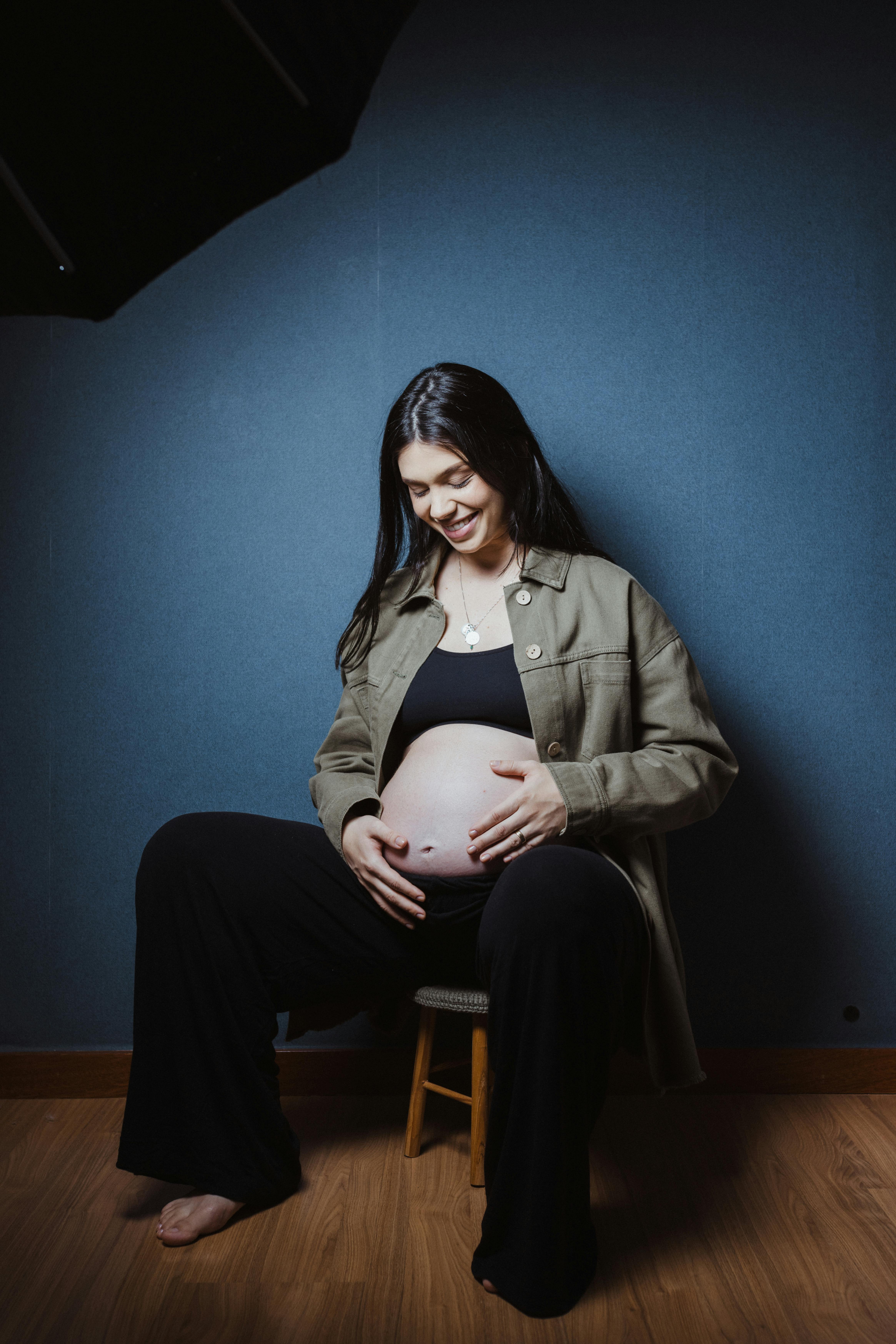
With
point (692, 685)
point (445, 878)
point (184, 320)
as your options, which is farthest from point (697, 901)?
point (184, 320)

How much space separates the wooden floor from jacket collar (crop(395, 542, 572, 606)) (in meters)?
1.08

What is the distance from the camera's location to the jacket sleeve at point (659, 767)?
4.84 ft

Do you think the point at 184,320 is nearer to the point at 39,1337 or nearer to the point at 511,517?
the point at 511,517

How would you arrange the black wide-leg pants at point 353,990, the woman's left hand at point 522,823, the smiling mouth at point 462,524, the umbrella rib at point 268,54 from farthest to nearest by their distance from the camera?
the smiling mouth at point 462,524
the woman's left hand at point 522,823
the black wide-leg pants at point 353,990
the umbrella rib at point 268,54

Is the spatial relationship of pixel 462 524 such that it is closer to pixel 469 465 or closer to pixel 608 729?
pixel 469 465

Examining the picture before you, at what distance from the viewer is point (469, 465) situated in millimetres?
1657

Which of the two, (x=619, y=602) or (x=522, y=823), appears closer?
(x=522, y=823)

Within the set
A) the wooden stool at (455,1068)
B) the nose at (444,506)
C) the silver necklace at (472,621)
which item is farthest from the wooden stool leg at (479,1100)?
the nose at (444,506)

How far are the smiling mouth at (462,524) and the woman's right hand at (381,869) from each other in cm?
54

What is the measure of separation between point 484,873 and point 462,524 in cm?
62

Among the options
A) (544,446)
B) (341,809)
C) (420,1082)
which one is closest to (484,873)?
(341,809)

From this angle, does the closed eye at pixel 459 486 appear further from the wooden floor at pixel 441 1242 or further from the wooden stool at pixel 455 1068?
the wooden floor at pixel 441 1242

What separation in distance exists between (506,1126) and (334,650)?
1.11 meters

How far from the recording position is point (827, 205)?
204 centimetres
